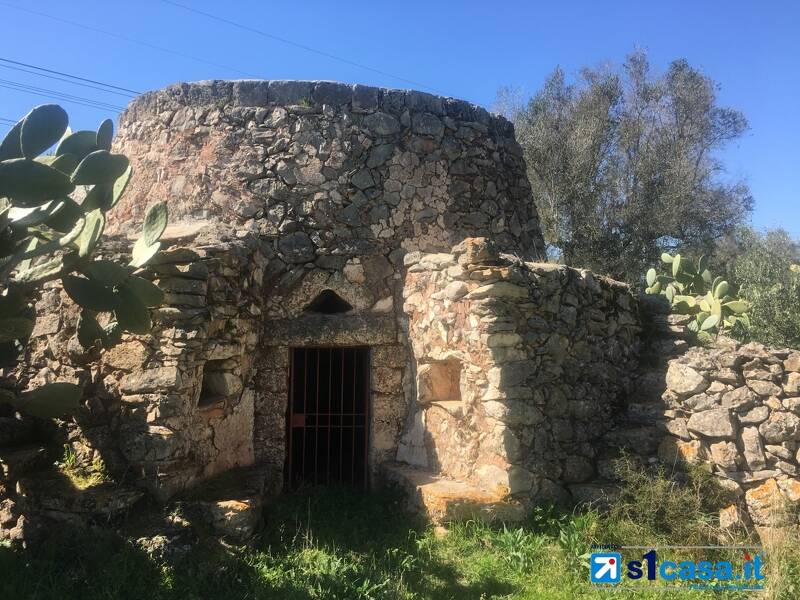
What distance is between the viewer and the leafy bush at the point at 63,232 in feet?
11.9

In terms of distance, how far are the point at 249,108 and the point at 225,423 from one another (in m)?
2.92

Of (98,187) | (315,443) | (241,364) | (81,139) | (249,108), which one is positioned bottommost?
(315,443)

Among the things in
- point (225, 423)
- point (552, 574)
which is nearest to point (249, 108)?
point (225, 423)

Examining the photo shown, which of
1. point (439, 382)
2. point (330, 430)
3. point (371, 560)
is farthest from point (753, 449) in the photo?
point (330, 430)

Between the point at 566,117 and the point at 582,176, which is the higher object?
the point at 566,117

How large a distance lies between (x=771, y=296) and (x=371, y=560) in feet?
22.4

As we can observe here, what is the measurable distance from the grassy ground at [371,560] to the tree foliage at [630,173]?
354 inches

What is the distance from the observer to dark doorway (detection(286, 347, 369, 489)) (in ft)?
19.4

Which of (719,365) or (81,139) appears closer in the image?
(81,139)

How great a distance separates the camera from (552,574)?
4.18 meters

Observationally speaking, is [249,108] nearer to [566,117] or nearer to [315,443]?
[315,443]

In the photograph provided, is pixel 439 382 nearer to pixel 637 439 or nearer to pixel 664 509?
pixel 637 439

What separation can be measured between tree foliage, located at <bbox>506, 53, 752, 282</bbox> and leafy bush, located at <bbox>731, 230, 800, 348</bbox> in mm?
3377

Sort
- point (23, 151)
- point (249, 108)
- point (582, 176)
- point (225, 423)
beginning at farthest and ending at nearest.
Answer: point (582, 176), point (249, 108), point (225, 423), point (23, 151)
